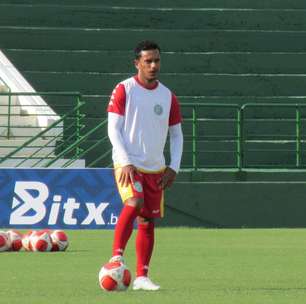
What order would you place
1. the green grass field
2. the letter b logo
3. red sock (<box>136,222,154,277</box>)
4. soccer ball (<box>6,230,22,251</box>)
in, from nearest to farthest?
the green grass field, red sock (<box>136,222,154,277</box>), soccer ball (<box>6,230,22,251</box>), the letter b logo

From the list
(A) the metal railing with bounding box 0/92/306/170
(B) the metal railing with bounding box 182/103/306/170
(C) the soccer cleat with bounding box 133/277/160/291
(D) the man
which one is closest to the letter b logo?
(A) the metal railing with bounding box 0/92/306/170

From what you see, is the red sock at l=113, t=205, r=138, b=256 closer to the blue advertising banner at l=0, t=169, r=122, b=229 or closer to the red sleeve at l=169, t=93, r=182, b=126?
the red sleeve at l=169, t=93, r=182, b=126

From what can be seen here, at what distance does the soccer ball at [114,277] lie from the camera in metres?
8.75

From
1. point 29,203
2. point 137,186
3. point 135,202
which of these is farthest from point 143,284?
point 29,203

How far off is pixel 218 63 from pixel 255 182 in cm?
548

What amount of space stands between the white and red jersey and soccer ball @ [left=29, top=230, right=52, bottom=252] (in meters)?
4.19

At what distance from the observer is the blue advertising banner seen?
1728 cm

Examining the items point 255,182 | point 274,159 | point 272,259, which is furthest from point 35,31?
point 272,259

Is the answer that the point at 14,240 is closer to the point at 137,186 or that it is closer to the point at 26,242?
the point at 26,242

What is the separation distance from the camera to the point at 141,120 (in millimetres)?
9000

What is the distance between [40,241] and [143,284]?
13.9 feet

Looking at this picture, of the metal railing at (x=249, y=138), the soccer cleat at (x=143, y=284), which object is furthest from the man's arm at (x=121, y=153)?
the metal railing at (x=249, y=138)

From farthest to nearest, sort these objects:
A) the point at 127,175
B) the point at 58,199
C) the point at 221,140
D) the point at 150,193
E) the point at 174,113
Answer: the point at 221,140, the point at 58,199, the point at 174,113, the point at 150,193, the point at 127,175

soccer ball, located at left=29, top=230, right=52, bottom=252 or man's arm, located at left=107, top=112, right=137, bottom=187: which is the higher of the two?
man's arm, located at left=107, top=112, right=137, bottom=187
